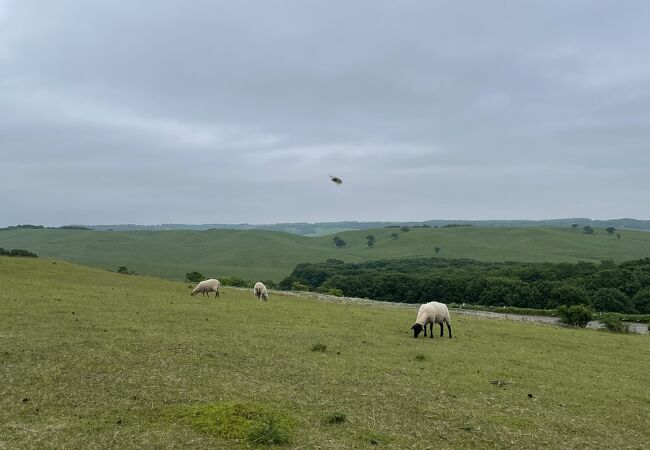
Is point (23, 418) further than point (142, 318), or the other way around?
point (142, 318)

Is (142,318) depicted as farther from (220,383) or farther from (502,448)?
(502,448)

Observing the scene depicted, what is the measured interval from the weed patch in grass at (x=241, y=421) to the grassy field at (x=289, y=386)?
5 centimetres

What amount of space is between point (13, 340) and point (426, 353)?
17.2 meters

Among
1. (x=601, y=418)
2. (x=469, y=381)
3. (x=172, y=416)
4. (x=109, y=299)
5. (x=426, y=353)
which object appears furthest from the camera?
(x=109, y=299)

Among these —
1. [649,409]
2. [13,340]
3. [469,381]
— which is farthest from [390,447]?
[13,340]

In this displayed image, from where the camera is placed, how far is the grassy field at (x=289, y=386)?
40.1 feet

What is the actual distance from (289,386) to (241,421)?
3654 mm

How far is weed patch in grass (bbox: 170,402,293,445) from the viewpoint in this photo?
11680 millimetres

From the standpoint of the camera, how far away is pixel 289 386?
52.7 feet

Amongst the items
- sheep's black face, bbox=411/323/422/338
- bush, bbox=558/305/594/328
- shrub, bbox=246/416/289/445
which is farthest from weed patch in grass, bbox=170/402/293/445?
bush, bbox=558/305/594/328

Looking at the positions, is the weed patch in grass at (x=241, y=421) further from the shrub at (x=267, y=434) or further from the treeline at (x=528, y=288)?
the treeline at (x=528, y=288)

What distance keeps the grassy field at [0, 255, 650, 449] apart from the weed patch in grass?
0.05 meters

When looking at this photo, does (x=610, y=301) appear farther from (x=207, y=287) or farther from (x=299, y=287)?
(x=207, y=287)

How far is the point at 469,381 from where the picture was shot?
61.0 ft
